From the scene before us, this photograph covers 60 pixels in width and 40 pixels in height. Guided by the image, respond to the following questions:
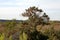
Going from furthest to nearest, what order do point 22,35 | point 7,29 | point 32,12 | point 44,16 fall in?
point 44,16 → point 32,12 → point 7,29 → point 22,35

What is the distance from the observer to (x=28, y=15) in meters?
24.6

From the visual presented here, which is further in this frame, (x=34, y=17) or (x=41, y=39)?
(x=34, y=17)

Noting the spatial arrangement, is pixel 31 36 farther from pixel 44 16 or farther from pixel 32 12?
pixel 44 16

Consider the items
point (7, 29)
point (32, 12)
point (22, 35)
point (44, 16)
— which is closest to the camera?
point (22, 35)

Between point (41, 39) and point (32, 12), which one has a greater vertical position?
point (32, 12)

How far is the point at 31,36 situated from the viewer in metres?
19.5

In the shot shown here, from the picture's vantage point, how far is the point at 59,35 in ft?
64.6

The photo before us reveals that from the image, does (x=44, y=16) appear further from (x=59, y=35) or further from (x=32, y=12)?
(x=59, y=35)

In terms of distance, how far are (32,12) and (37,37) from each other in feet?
16.1

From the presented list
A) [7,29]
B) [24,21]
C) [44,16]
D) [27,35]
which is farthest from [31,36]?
[44,16]

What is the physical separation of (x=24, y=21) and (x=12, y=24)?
1589 millimetres

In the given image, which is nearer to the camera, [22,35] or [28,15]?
[22,35]

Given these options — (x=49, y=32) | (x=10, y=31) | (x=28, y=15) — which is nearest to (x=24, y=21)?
(x=28, y=15)

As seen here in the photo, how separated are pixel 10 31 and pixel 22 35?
367 centimetres
